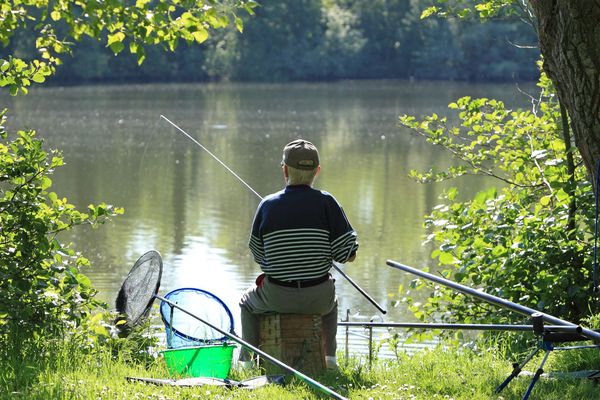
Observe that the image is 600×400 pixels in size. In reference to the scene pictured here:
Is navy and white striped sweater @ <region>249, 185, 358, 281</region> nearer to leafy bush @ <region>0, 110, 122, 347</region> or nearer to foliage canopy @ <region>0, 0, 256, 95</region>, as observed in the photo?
foliage canopy @ <region>0, 0, 256, 95</region>

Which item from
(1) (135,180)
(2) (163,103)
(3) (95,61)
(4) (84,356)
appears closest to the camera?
(4) (84,356)

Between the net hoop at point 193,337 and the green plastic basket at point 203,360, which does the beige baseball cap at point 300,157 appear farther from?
the net hoop at point 193,337

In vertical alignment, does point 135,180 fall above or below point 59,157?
below

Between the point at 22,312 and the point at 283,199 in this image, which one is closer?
the point at 283,199

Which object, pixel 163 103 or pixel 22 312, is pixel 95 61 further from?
pixel 22 312

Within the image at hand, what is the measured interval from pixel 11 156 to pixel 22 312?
758 mm

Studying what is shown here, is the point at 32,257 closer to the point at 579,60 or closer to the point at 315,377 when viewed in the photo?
the point at 315,377

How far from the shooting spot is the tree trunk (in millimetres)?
3875

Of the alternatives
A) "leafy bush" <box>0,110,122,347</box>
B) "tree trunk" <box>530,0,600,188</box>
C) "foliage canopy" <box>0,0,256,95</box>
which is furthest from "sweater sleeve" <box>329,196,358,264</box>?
"leafy bush" <box>0,110,122,347</box>

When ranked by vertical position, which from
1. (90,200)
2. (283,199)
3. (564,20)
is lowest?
(90,200)

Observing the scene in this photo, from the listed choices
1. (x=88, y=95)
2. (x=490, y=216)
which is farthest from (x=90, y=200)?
(x=88, y=95)

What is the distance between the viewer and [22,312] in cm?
474

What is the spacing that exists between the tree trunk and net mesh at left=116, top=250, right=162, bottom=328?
2175 mm

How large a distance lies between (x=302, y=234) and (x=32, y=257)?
1.38 meters
